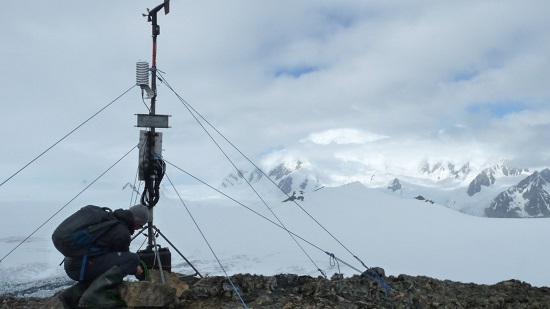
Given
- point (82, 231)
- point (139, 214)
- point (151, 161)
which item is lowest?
point (82, 231)

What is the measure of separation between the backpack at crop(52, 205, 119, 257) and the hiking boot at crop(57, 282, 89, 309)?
94 centimetres

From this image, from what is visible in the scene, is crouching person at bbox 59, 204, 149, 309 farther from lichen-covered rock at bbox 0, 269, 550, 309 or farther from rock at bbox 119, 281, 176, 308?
lichen-covered rock at bbox 0, 269, 550, 309

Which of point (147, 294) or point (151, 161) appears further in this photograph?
point (151, 161)

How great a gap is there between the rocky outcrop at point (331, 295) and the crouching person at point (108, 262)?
606 millimetres

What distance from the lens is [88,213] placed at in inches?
275

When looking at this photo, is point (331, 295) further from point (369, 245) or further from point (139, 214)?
point (369, 245)

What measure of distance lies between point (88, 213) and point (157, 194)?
3624 mm

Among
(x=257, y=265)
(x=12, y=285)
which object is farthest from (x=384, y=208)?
(x=12, y=285)

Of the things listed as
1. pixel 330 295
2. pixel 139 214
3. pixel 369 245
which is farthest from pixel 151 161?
pixel 369 245

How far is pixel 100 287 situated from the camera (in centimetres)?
739

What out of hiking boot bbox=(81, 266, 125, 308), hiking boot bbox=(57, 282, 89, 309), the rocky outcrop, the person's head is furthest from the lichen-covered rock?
the person's head

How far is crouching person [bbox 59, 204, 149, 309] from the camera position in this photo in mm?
7215

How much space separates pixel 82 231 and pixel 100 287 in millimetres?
1184

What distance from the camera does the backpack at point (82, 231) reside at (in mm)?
6812
